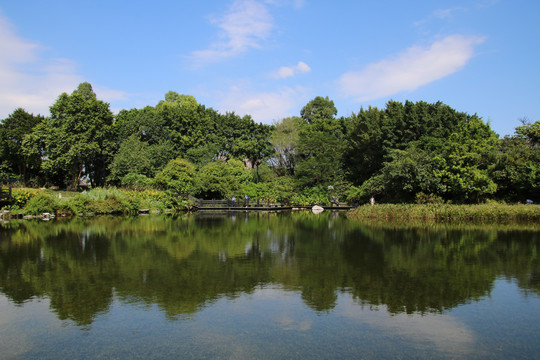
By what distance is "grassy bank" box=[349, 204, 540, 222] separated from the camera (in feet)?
84.0

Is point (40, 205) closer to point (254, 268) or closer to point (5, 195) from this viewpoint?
point (5, 195)

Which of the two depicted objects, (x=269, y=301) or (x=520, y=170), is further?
(x=520, y=170)

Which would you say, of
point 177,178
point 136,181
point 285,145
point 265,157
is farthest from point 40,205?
point 265,157

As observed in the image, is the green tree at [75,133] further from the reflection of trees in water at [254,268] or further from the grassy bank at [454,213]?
the grassy bank at [454,213]

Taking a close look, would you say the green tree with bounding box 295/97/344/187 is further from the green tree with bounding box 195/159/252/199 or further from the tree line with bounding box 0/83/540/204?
the green tree with bounding box 195/159/252/199

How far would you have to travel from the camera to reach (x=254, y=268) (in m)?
11.6

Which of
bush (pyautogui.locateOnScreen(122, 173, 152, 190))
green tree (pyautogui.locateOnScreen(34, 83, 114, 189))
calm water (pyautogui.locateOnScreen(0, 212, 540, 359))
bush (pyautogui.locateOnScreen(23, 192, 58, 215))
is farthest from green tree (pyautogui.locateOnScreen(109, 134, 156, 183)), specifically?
calm water (pyautogui.locateOnScreen(0, 212, 540, 359))

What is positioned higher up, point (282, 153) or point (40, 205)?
point (282, 153)

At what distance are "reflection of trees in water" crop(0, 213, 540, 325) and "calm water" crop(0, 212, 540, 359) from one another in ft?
0.18

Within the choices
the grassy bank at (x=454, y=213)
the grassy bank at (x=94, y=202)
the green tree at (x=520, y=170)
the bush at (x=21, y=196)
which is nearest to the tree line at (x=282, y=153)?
the green tree at (x=520, y=170)

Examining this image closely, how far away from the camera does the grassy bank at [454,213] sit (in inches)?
1008

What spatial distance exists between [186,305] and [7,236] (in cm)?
1473

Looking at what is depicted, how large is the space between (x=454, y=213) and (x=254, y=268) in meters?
20.0

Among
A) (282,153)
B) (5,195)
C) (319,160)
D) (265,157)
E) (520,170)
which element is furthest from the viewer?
(265,157)
